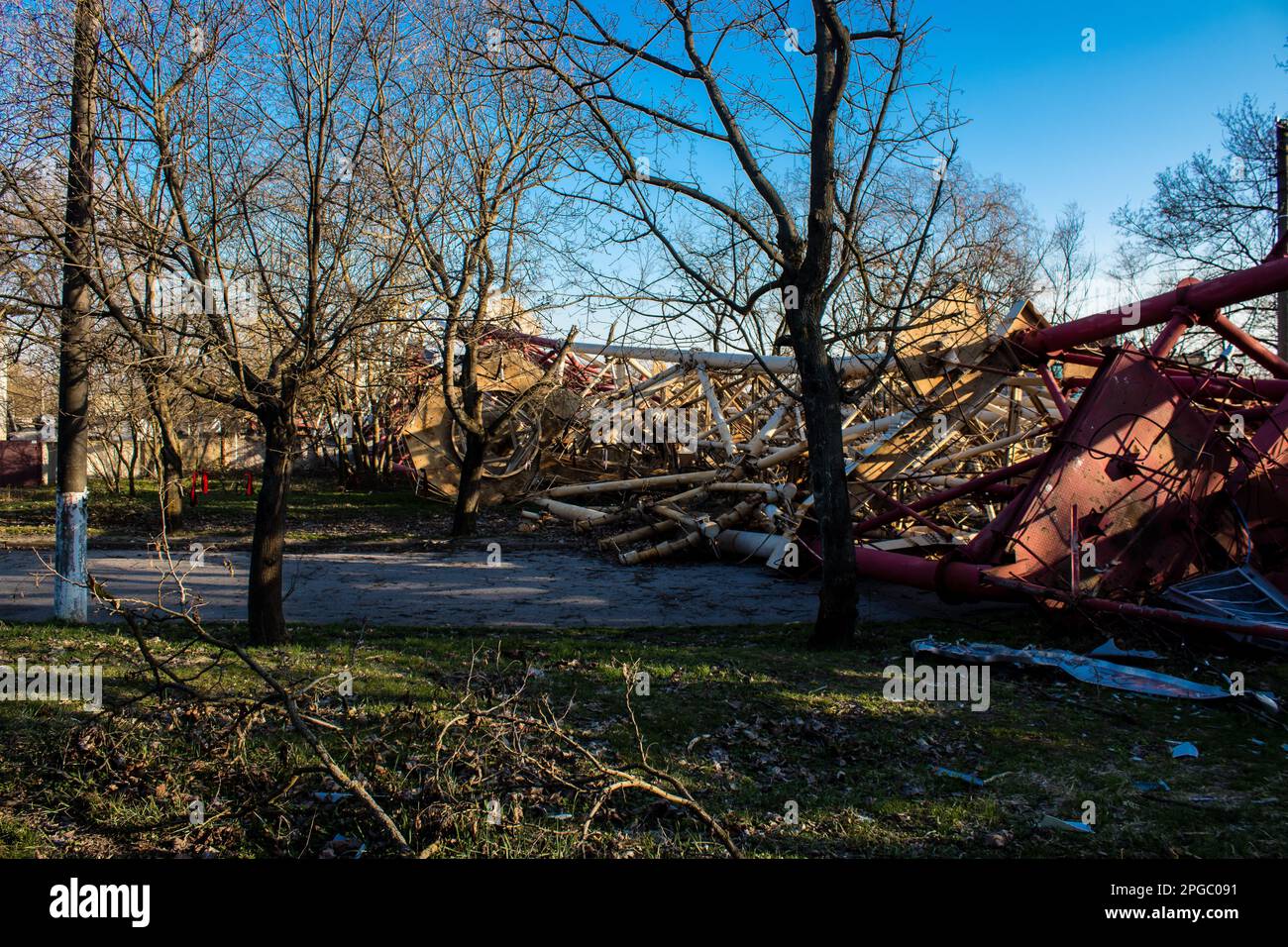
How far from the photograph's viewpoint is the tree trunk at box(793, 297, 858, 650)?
313 inches

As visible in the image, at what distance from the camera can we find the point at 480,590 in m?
11.8

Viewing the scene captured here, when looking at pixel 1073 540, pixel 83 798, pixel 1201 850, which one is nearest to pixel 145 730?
pixel 83 798

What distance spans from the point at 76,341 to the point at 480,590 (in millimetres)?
5385

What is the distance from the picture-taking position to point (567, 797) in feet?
14.8

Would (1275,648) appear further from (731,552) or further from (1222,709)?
(731,552)

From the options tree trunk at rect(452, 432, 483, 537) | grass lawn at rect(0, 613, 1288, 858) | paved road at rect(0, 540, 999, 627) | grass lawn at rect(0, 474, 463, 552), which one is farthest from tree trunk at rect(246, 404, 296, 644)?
tree trunk at rect(452, 432, 483, 537)

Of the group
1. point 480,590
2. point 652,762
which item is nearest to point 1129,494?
point 652,762

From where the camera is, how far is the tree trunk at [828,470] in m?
7.95

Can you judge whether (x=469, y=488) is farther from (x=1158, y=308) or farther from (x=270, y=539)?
(x=1158, y=308)

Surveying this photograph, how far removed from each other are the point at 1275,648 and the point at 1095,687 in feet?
7.00

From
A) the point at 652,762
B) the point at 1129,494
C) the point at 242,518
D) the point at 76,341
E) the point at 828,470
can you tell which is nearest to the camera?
the point at 652,762

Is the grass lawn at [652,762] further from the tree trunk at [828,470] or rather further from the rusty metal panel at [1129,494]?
the rusty metal panel at [1129,494]

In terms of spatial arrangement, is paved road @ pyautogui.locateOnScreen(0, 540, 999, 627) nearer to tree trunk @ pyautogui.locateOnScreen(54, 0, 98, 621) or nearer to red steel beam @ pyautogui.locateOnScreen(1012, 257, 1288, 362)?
tree trunk @ pyautogui.locateOnScreen(54, 0, 98, 621)

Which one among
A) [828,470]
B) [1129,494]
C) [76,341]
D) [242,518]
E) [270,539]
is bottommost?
Result: [242,518]
